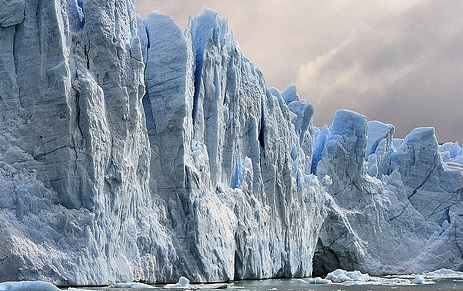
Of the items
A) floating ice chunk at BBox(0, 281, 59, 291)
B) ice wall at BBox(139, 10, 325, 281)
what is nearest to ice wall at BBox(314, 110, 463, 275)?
ice wall at BBox(139, 10, 325, 281)

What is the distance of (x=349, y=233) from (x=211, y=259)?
43.2ft

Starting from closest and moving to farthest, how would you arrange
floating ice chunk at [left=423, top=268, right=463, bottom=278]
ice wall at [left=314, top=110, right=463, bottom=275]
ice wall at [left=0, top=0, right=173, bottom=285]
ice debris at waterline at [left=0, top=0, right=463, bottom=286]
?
ice wall at [left=0, top=0, right=173, bottom=285] < ice debris at waterline at [left=0, top=0, right=463, bottom=286] < floating ice chunk at [left=423, top=268, right=463, bottom=278] < ice wall at [left=314, top=110, right=463, bottom=275]

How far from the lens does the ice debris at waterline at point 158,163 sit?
64.6 feet

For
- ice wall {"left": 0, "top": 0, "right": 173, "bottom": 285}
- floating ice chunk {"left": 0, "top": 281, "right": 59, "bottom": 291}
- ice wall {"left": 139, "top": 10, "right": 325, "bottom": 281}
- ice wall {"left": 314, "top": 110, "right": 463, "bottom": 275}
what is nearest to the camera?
floating ice chunk {"left": 0, "top": 281, "right": 59, "bottom": 291}

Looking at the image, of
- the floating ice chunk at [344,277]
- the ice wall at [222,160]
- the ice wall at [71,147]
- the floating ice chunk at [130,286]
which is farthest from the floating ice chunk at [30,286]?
the floating ice chunk at [344,277]

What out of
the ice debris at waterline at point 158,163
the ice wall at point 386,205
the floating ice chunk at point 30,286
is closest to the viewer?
the floating ice chunk at point 30,286

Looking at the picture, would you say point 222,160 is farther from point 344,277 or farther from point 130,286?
point 130,286

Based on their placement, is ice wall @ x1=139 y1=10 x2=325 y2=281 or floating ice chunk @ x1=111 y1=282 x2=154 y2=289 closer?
floating ice chunk @ x1=111 y1=282 x2=154 y2=289

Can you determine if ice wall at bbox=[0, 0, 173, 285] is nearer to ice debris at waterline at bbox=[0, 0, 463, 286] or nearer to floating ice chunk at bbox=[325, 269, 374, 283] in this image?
ice debris at waterline at bbox=[0, 0, 463, 286]

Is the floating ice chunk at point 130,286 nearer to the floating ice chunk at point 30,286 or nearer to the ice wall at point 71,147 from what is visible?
the ice wall at point 71,147

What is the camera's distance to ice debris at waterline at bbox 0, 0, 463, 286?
1970 centimetres

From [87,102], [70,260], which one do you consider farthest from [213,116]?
[70,260]

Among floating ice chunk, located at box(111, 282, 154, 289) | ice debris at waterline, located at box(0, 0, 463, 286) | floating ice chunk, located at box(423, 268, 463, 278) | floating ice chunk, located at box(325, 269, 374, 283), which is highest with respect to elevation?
ice debris at waterline, located at box(0, 0, 463, 286)

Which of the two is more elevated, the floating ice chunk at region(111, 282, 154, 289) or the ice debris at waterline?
the ice debris at waterline
